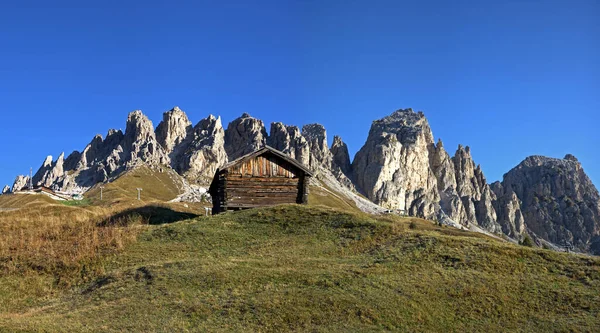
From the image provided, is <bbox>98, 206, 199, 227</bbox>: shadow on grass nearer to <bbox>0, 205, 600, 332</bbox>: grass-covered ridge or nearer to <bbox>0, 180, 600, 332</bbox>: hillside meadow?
<bbox>0, 180, 600, 332</bbox>: hillside meadow

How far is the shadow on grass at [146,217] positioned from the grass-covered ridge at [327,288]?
6.57 metres

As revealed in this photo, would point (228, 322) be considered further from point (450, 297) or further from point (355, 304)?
point (450, 297)

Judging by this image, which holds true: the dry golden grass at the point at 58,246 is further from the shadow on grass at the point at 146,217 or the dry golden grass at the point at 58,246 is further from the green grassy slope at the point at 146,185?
the green grassy slope at the point at 146,185

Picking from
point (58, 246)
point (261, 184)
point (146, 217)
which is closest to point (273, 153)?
point (261, 184)

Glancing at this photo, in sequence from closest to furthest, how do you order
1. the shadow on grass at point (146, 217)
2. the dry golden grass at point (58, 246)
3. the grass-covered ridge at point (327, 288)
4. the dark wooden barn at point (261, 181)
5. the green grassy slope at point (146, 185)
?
the grass-covered ridge at point (327, 288)
the dry golden grass at point (58, 246)
the shadow on grass at point (146, 217)
the dark wooden barn at point (261, 181)
the green grassy slope at point (146, 185)

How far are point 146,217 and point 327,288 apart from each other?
2434cm

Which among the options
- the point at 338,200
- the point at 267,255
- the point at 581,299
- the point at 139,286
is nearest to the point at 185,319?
the point at 139,286

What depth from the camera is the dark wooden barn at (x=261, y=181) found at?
36.4 metres

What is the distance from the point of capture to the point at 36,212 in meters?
38.8

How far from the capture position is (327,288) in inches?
684

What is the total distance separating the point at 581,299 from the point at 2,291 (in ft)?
73.5

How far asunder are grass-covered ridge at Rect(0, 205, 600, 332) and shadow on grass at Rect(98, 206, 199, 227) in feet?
21.5

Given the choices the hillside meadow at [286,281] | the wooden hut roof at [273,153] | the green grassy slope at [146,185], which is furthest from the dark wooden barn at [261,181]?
the green grassy slope at [146,185]

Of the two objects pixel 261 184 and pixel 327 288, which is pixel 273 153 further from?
pixel 327 288
